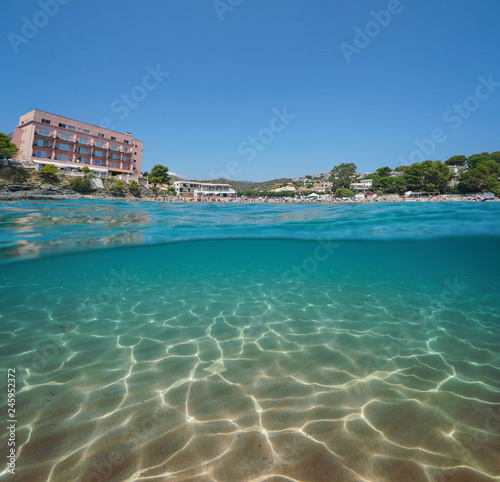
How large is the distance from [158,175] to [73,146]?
21538mm

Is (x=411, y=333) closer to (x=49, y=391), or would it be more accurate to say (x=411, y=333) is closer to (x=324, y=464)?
(x=324, y=464)

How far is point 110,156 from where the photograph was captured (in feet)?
209

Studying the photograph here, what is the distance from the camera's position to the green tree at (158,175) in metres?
71.6

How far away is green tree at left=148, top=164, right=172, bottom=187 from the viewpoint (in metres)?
71.6

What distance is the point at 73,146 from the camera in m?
56.1

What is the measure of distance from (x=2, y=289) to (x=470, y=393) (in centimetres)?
1367

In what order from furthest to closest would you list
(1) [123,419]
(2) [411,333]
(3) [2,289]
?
(3) [2,289], (2) [411,333], (1) [123,419]

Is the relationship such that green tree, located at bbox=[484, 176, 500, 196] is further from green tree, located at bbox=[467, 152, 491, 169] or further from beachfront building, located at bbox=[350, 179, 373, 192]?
green tree, located at bbox=[467, 152, 491, 169]

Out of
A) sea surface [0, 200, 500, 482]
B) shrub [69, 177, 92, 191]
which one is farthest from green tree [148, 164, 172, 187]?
sea surface [0, 200, 500, 482]

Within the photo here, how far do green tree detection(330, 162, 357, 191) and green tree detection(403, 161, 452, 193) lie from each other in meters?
39.6

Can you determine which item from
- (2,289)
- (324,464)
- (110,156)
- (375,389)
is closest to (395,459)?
(324,464)

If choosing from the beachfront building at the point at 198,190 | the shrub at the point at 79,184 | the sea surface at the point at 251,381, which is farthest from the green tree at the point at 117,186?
the beachfront building at the point at 198,190

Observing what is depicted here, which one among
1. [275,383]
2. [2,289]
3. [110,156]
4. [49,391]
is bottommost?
[2,289]

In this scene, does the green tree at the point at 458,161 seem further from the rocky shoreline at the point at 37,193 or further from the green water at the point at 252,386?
the rocky shoreline at the point at 37,193
